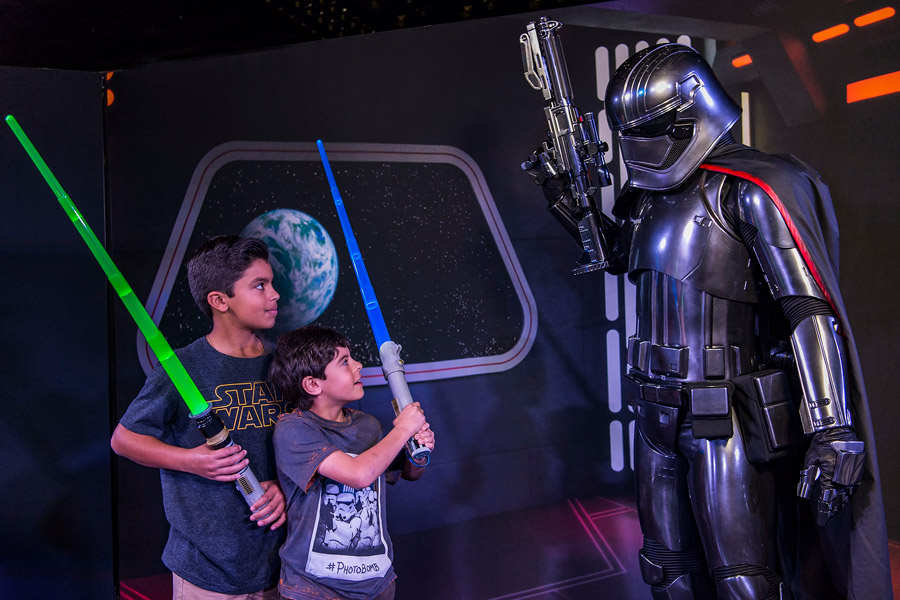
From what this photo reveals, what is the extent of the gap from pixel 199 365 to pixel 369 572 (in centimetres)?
70

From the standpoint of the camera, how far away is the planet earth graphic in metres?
2.38

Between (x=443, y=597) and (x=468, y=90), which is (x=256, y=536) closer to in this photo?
(x=443, y=597)

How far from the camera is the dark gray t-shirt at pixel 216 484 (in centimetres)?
171

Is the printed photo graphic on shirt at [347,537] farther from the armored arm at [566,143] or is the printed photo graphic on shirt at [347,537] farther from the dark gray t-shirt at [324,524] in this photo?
the armored arm at [566,143]

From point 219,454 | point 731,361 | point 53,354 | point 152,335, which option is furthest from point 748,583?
point 53,354

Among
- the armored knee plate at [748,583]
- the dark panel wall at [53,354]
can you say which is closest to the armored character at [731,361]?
the armored knee plate at [748,583]

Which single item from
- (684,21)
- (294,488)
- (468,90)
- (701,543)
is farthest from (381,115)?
(701,543)

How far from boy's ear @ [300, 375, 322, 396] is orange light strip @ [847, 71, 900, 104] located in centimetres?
201

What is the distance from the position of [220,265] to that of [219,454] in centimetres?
53

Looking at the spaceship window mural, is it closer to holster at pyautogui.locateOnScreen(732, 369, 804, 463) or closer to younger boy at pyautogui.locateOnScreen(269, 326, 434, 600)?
younger boy at pyautogui.locateOnScreen(269, 326, 434, 600)

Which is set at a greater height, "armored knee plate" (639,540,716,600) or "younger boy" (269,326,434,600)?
"younger boy" (269,326,434,600)

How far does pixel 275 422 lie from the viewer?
1794mm

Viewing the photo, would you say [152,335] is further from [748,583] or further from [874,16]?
[874,16]

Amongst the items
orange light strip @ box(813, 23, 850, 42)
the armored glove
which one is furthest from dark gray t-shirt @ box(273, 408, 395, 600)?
orange light strip @ box(813, 23, 850, 42)
